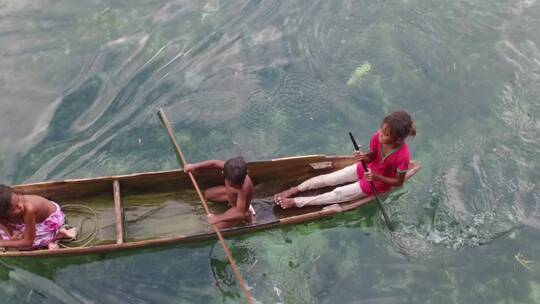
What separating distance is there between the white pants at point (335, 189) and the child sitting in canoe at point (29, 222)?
9.87ft

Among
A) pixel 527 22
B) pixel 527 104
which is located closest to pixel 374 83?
pixel 527 104

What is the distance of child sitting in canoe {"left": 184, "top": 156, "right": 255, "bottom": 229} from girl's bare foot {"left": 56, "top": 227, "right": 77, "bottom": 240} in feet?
5.22

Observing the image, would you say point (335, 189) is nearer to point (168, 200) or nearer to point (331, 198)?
point (331, 198)

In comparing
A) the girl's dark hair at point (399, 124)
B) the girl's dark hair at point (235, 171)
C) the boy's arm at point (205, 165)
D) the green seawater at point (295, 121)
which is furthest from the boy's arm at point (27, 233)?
the girl's dark hair at point (399, 124)

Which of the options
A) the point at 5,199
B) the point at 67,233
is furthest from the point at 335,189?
the point at 5,199

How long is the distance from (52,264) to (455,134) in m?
6.25

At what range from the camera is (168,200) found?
743 cm

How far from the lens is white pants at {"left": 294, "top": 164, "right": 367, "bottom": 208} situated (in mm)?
7176

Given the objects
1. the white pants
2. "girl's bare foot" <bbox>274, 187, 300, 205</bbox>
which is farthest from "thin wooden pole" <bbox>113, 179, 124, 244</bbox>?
the white pants

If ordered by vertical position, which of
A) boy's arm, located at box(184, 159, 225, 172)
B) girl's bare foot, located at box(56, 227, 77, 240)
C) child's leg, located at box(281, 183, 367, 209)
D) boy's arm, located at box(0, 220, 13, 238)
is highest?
boy's arm, located at box(0, 220, 13, 238)

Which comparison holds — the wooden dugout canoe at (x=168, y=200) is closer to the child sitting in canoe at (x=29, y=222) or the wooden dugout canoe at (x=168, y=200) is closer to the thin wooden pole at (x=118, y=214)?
the thin wooden pole at (x=118, y=214)

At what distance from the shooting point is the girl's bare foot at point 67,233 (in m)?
6.72

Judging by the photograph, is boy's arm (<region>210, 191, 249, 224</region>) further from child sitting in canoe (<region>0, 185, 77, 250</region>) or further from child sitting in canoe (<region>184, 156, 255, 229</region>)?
child sitting in canoe (<region>0, 185, 77, 250</region>)

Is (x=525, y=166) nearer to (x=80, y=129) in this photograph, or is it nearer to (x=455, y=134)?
(x=455, y=134)
